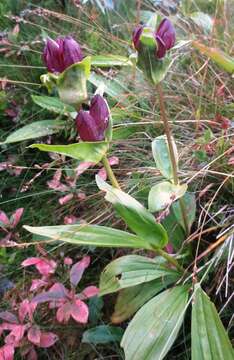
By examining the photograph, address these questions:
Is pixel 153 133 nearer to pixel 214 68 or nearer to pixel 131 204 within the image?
pixel 214 68

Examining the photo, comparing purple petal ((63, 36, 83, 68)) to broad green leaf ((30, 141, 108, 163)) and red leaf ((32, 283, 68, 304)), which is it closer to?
broad green leaf ((30, 141, 108, 163))

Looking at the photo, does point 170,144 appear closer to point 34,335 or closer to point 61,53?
point 61,53

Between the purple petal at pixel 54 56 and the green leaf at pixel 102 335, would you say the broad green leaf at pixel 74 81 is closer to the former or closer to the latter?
the purple petal at pixel 54 56

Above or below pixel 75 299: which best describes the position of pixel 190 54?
above

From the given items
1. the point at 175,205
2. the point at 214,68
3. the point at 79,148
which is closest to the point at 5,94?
the point at 214,68

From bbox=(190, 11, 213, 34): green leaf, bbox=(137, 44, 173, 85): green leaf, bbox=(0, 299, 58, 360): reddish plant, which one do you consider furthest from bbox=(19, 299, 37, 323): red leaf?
bbox=(190, 11, 213, 34): green leaf

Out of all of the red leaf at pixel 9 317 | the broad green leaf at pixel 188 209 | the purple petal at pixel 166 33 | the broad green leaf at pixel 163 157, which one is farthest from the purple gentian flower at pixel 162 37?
the red leaf at pixel 9 317
